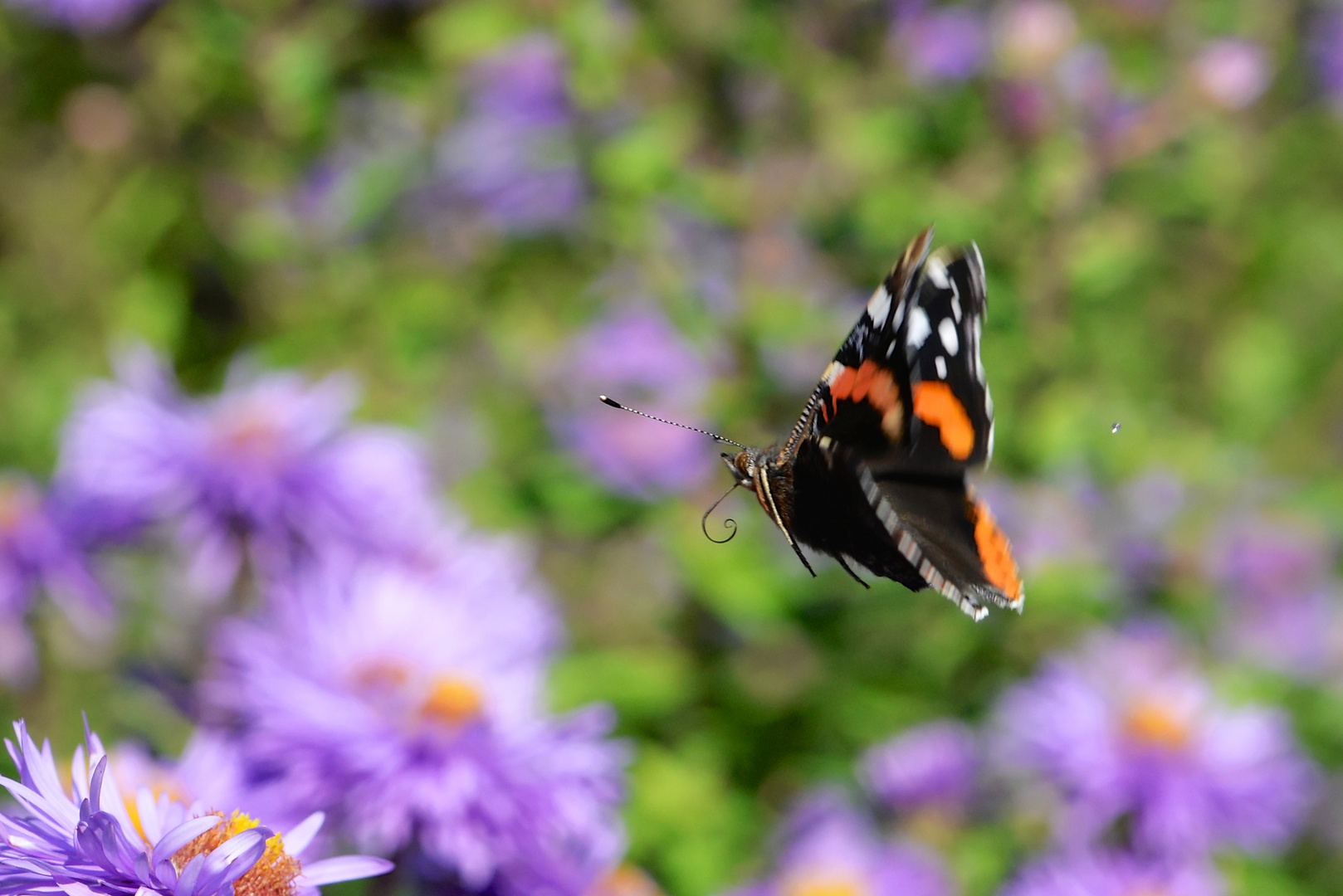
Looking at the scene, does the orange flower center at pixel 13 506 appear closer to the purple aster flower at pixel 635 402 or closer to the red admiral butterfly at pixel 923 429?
the purple aster flower at pixel 635 402

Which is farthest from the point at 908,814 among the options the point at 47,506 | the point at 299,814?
the point at 47,506

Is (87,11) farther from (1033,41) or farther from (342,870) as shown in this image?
(342,870)

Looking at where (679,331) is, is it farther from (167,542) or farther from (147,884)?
(147,884)

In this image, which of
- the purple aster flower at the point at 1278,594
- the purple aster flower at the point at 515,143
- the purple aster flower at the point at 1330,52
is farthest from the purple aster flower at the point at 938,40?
the purple aster flower at the point at 1330,52

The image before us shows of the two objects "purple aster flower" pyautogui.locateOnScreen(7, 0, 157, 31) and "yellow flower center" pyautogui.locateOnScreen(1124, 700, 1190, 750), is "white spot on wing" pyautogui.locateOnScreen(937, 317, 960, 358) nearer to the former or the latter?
"yellow flower center" pyautogui.locateOnScreen(1124, 700, 1190, 750)

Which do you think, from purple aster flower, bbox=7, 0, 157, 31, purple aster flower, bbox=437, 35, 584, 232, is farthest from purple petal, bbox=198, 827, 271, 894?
purple aster flower, bbox=7, 0, 157, 31

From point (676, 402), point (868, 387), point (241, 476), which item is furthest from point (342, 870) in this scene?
point (676, 402)
